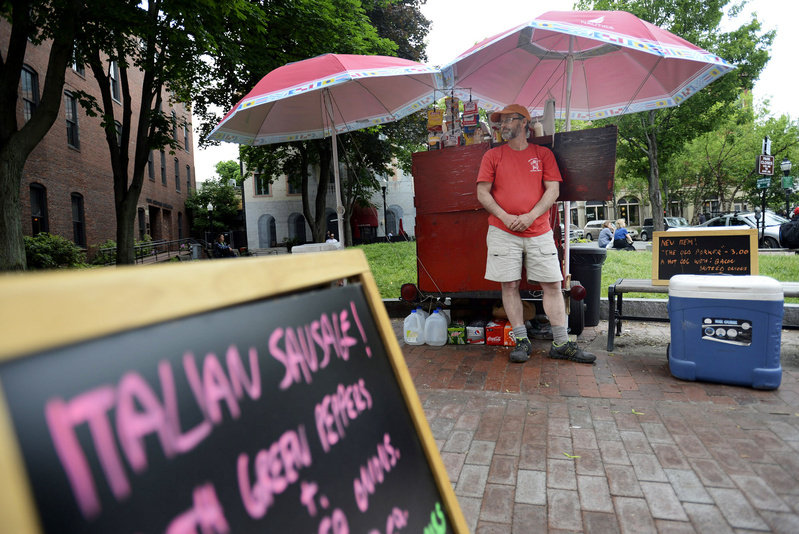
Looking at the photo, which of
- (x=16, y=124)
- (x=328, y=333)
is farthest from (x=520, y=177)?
(x=16, y=124)

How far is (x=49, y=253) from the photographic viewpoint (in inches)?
580

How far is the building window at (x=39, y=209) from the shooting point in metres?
15.9

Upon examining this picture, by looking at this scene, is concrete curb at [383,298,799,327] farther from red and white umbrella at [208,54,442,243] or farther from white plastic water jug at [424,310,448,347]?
red and white umbrella at [208,54,442,243]

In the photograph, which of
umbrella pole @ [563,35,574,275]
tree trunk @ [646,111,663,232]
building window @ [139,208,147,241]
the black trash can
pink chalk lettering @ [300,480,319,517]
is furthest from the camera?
building window @ [139,208,147,241]

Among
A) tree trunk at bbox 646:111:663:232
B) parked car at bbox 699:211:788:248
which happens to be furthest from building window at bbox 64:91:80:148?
parked car at bbox 699:211:788:248

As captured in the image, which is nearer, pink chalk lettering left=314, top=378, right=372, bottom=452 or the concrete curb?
pink chalk lettering left=314, top=378, right=372, bottom=452

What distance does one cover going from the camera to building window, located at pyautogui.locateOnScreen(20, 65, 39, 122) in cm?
1531

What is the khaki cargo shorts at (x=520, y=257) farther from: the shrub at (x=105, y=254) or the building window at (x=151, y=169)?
the building window at (x=151, y=169)

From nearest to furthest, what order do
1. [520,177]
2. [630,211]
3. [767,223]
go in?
[520,177] → [767,223] → [630,211]

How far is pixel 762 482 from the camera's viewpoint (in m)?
2.39

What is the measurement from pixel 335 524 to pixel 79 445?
56 cm

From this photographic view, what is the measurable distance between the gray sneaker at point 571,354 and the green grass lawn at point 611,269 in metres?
2.60

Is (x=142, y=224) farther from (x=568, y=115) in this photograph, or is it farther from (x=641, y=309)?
(x=641, y=309)

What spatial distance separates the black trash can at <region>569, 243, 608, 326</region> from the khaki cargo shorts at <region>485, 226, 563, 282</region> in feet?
4.00
